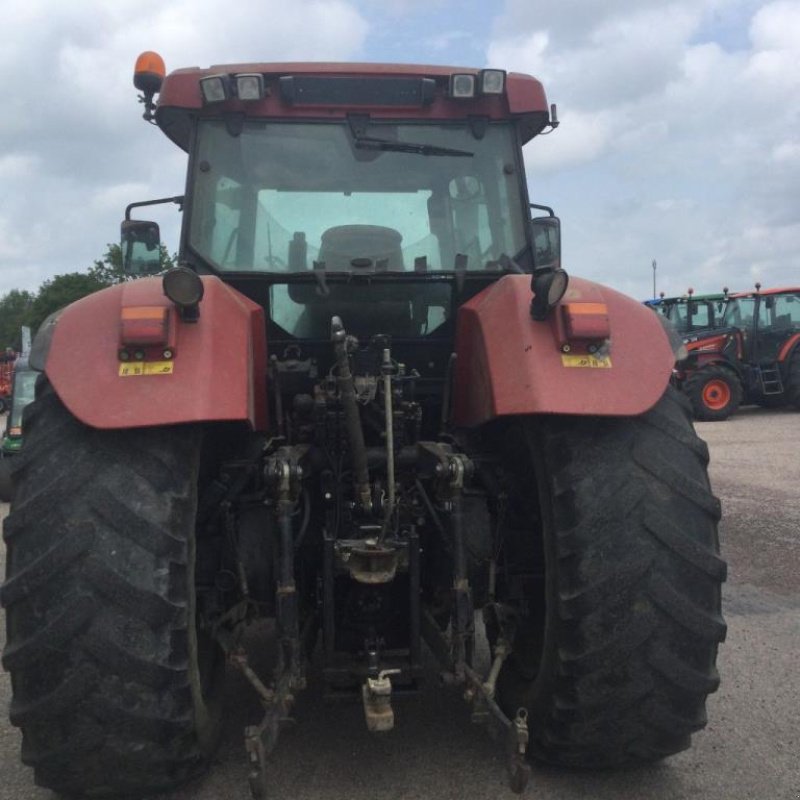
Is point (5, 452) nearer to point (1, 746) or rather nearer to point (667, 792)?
point (1, 746)

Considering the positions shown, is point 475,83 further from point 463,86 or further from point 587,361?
point 587,361

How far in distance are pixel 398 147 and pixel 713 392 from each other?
45.6 ft

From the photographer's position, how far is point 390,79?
12.5ft

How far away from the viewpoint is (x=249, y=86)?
3.65 m

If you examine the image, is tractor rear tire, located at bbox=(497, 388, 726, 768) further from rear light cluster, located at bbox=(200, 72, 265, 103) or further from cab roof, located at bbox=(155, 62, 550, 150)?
rear light cluster, located at bbox=(200, 72, 265, 103)

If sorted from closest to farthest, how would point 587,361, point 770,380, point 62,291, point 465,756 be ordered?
point 587,361 < point 465,756 < point 770,380 < point 62,291

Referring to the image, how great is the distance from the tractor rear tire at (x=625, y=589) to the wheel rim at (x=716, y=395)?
14330 mm

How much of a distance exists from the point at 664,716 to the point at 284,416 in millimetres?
1737

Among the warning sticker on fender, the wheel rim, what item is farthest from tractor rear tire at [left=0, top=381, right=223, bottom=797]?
the wheel rim

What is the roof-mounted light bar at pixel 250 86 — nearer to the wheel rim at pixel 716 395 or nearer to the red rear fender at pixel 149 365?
the red rear fender at pixel 149 365

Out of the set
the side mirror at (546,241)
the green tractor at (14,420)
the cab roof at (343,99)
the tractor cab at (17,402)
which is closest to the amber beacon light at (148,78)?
the cab roof at (343,99)

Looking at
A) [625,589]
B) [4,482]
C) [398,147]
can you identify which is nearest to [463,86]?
[398,147]

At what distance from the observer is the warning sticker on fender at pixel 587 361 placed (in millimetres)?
2729

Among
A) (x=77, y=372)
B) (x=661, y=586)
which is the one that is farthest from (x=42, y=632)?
(x=661, y=586)
